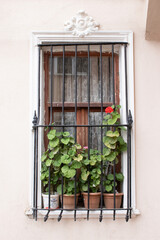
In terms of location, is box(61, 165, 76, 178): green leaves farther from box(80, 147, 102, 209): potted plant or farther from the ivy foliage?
box(80, 147, 102, 209): potted plant

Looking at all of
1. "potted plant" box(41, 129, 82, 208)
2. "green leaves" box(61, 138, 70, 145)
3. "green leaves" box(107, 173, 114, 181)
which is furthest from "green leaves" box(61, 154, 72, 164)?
"green leaves" box(107, 173, 114, 181)

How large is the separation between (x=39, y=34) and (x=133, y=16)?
3.31 feet

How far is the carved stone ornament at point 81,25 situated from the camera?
3312 mm

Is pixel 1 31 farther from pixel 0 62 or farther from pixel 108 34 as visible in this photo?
pixel 108 34

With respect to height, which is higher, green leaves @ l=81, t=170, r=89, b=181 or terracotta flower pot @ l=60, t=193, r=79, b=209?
green leaves @ l=81, t=170, r=89, b=181

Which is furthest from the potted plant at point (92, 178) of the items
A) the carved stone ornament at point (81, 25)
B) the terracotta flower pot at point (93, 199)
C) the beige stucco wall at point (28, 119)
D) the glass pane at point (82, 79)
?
the carved stone ornament at point (81, 25)

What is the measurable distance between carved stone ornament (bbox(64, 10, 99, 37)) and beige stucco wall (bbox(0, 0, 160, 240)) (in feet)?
0.23

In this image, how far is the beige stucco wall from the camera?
3199mm

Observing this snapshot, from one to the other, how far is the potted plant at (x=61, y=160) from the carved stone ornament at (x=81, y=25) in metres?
1.06

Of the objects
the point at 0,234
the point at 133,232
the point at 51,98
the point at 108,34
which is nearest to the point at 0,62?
the point at 51,98

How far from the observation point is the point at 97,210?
3.13m

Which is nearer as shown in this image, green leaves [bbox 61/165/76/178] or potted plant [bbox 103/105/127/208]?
green leaves [bbox 61/165/76/178]

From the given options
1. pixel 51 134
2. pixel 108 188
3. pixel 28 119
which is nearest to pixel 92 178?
pixel 108 188

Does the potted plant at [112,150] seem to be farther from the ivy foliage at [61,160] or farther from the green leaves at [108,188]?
the ivy foliage at [61,160]
